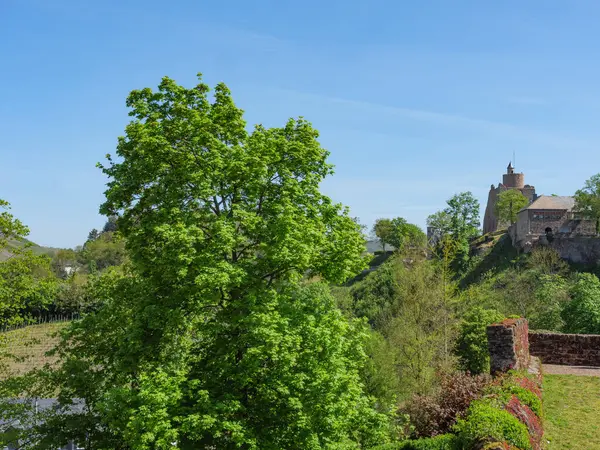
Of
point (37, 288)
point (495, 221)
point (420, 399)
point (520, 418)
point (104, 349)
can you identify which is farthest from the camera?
point (495, 221)

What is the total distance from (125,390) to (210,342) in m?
3.44

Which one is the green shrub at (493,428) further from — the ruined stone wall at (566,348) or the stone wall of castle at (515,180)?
the stone wall of castle at (515,180)

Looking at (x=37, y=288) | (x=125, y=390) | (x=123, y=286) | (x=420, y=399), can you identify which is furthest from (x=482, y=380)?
(x=37, y=288)

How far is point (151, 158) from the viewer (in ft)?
51.3

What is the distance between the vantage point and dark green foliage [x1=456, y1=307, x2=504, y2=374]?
2903 cm

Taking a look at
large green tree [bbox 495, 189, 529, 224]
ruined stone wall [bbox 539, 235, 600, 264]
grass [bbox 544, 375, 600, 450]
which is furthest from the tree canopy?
grass [bbox 544, 375, 600, 450]

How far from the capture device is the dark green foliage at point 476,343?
29031mm

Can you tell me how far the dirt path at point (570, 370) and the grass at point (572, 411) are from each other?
0.71 metres

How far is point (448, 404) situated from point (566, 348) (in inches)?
384

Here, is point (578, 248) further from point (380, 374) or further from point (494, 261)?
point (380, 374)

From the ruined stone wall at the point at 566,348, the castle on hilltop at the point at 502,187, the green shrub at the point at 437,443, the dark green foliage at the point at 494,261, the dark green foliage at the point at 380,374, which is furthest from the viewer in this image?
the castle on hilltop at the point at 502,187

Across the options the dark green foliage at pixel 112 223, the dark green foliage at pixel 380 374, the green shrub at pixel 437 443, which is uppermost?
the dark green foliage at pixel 112 223

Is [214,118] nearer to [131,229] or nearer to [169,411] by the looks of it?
[131,229]

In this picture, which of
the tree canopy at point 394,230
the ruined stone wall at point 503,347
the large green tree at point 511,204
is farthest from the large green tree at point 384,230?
the ruined stone wall at point 503,347
